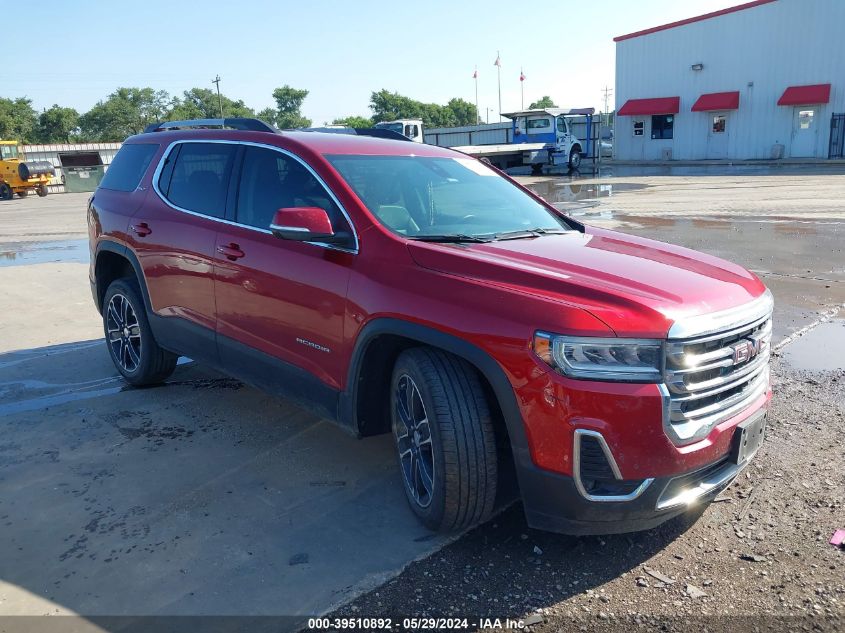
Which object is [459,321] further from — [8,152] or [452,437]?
[8,152]

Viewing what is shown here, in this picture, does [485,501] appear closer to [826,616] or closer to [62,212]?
[826,616]

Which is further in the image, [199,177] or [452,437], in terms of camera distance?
[199,177]

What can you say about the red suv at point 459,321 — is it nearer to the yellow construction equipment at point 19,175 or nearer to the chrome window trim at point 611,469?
the chrome window trim at point 611,469

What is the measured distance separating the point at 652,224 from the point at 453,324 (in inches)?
474

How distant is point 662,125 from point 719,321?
4075cm

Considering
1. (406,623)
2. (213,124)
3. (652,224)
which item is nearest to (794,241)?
(652,224)

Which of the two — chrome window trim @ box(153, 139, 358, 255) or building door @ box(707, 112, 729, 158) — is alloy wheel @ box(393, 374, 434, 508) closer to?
chrome window trim @ box(153, 139, 358, 255)

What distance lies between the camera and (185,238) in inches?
179

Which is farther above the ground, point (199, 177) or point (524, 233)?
point (199, 177)

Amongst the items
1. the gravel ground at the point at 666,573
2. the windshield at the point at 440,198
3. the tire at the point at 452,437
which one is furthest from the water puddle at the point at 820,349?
the tire at the point at 452,437

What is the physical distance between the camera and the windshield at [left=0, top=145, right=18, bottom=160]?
35000 mm

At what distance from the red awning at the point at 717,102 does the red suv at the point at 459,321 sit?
36297mm

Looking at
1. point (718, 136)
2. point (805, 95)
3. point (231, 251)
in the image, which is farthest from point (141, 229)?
point (718, 136)

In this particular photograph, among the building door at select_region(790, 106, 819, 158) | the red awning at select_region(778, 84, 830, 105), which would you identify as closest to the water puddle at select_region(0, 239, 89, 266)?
the red awning at select_region(778, 84, 830, 105)
